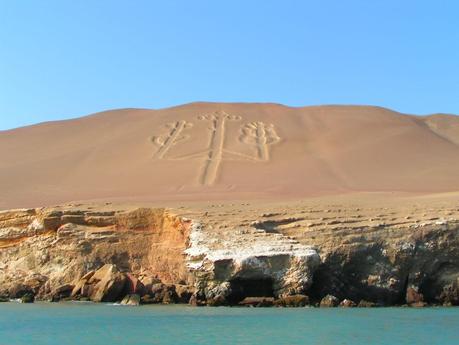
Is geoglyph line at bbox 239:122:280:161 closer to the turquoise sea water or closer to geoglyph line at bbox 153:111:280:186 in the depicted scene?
geoglyph line at bbox 153:111:280:186

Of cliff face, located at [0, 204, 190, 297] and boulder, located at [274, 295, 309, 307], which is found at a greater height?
cliff face, located at [0, 204, 190, 297]

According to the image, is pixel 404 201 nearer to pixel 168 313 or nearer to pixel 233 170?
pixel 168 313

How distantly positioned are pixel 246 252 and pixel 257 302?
5.90 ft

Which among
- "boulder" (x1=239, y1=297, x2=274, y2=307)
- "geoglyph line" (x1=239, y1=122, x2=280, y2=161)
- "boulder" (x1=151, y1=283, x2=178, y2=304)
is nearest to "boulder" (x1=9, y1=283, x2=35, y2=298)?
"boulder" (x1=151, y1=283, x2=178, y2=304)

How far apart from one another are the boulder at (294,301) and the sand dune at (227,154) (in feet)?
49.6

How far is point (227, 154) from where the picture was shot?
2235 inches

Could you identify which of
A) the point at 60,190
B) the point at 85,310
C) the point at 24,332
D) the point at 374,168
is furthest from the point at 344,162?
the point at 24,332

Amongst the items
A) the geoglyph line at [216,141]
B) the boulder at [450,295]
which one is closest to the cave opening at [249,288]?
the boulder at [450,295]

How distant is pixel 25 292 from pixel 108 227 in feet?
14.0

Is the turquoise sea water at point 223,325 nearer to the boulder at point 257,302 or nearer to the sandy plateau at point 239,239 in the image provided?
the boulder at point 257,302

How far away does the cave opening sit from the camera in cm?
2841

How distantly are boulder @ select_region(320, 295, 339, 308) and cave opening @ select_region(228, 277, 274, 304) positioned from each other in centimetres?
189

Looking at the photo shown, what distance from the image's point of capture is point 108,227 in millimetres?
34000

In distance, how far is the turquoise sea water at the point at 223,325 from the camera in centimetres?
1956
